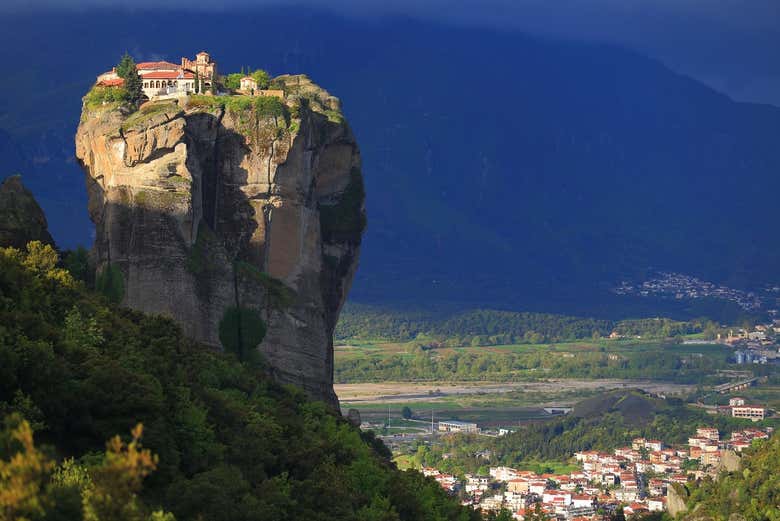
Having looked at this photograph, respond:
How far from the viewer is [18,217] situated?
55.7 m

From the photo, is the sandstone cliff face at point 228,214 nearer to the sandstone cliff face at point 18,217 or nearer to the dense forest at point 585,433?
the sandstone cliff face at point 18,217

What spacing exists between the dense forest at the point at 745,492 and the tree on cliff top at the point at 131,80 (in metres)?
33.2

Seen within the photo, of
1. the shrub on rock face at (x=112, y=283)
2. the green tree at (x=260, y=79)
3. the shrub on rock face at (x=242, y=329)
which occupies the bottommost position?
the shrub on rock face at (x=242, y=329)

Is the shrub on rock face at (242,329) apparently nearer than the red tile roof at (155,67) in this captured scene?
Yes

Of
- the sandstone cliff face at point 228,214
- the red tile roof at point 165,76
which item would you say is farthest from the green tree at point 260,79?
the red tile roof at point 165,76

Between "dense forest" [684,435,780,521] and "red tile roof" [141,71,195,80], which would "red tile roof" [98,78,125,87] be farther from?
"dense forest" [684,435,780,521]

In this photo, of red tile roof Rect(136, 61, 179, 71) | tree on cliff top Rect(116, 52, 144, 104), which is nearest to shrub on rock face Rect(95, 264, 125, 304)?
tree on cliff top Rect(116, 52, 144, 104)

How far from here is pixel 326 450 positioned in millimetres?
53156

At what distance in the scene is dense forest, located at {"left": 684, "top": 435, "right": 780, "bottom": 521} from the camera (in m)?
83.7

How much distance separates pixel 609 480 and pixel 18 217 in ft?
277

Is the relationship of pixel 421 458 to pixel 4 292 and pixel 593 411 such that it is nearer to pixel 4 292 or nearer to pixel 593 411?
pixel 593 411

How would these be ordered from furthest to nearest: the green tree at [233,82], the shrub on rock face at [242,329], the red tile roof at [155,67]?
1. the red tile roof at [155,67]
2. the green tree at [233,82]
3. the shrub on rock face at [242,329]

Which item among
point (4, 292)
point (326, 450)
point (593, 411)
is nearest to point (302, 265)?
point (326, 450)

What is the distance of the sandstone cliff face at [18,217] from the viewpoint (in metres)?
54.8
